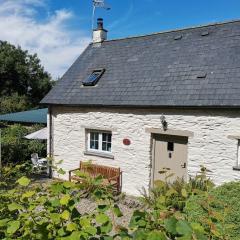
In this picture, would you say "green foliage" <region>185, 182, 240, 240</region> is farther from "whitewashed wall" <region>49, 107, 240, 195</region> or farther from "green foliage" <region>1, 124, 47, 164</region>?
"green foliage" <region>1, 124, 47, 164</region>

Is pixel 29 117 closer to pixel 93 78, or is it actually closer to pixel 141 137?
pixel 93 78

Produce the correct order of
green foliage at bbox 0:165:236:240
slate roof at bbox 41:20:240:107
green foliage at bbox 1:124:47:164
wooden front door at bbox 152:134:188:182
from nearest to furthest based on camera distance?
green foliage at bbox 0:165:236:240 < slate roof at bbox 41:20:240:107 < wooden front door at bbox 152:134:188:182 < green foliage at bbox 1:124:47:164

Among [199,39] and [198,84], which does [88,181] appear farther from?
[199,39]

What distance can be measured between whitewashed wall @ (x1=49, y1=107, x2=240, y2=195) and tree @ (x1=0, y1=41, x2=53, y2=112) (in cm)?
2388

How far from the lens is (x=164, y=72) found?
1148 cm

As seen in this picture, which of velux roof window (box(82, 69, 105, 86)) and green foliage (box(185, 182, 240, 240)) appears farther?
velux roof window (box(82, 69, 105, 86))

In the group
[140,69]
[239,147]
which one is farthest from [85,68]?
[239,147]

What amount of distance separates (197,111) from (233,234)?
16.5 ft

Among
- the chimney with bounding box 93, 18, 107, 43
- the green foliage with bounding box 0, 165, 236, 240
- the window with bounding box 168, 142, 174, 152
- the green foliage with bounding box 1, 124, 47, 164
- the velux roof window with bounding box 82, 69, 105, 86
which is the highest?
the chimney with bounding box 93, 18, 107, 43

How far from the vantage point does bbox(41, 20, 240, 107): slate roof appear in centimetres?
992

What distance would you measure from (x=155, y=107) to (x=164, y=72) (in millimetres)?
1699

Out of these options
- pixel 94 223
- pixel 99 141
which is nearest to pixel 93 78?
pixel 99 141

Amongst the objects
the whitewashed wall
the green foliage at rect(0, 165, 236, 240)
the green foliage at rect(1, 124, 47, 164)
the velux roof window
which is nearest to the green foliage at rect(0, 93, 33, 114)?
the green foliage at rect(1, 124, 47, 164)

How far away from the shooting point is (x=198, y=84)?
10.2 meters
